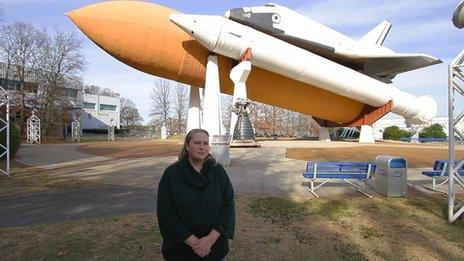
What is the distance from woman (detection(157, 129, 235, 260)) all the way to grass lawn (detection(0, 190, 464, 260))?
2131 mm

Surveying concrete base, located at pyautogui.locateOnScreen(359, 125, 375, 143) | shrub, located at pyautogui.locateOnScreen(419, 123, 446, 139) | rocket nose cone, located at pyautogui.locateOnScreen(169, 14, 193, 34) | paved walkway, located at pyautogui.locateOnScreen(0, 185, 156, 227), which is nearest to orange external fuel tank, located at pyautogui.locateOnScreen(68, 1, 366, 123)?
rocket nose cone, located at pyautogui.locateOnScreen(169, 14, 193, 34)

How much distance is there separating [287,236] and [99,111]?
72.3m

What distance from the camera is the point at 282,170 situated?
43.3ft

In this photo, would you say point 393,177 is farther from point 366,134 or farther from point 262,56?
point 366,134

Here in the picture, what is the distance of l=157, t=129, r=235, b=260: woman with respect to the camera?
2877 mm

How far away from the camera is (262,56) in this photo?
17719mm

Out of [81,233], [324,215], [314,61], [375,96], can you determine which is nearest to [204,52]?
[314,61]

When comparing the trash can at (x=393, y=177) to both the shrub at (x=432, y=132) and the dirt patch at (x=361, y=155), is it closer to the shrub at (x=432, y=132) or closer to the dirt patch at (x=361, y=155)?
the dirt patch at (x=361, y=155)

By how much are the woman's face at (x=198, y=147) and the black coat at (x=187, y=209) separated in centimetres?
7

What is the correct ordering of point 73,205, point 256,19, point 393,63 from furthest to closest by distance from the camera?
point 393,63 < point 256,19 < point 73,205

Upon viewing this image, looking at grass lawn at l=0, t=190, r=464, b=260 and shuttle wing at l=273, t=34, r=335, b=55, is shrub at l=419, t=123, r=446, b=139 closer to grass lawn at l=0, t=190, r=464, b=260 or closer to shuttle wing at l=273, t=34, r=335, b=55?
shuttle wing at l=273, t=34, r=335, b=55

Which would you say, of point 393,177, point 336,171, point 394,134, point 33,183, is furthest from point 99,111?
point 393,177

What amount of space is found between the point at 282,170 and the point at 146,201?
21.4 feet

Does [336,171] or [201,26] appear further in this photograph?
[201,26]
